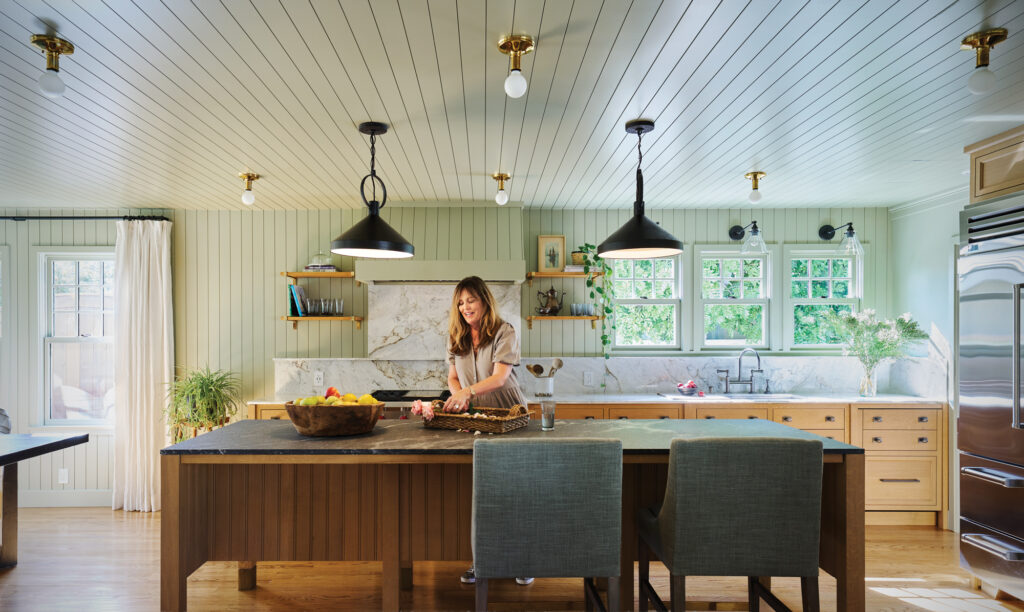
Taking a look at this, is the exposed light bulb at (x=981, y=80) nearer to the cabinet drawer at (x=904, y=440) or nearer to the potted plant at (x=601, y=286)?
the potted plant at (x=601, y=286)

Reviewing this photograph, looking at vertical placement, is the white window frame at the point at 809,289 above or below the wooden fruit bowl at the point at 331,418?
above

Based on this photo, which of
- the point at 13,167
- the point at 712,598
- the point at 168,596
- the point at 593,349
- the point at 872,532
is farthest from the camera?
the point at 593,349

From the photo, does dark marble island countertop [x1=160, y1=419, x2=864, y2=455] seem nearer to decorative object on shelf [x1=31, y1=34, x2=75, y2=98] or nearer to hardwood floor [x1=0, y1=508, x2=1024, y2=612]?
hardwood floor [x1=0, y1=508, x2=1024, y2=612]

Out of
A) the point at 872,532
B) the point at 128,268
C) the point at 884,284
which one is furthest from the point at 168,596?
the point at 884,284

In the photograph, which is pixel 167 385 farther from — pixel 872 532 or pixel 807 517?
pixel 872 532

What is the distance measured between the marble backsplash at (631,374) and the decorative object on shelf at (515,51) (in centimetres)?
320

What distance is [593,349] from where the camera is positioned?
518 cm

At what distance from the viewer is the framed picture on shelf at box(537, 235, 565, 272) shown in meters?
5.11

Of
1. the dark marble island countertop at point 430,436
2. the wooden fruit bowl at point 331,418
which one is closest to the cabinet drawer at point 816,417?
the dark marble island countertop at point 430,436

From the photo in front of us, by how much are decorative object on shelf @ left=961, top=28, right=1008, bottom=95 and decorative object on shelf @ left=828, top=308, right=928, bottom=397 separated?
2987 millimetres

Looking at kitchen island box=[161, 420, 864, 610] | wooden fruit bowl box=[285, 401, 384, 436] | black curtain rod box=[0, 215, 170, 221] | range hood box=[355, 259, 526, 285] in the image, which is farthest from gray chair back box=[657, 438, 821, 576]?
black curtain rod box=[0, 215, 170, 221]

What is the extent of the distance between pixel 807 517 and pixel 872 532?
2910mm

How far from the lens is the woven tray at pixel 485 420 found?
2.45 m

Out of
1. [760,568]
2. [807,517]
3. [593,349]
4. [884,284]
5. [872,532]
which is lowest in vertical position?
[872,532]
